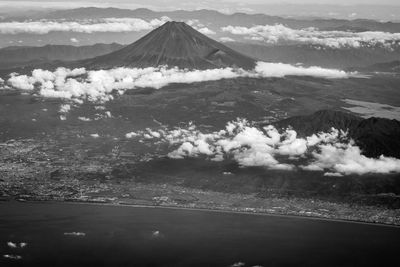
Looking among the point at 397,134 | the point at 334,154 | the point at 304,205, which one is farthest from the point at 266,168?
the point at 397,134

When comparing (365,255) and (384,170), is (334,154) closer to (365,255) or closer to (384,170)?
(384,170)

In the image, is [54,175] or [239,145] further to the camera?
[239,145]

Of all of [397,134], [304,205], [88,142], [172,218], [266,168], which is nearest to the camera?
[172,218]

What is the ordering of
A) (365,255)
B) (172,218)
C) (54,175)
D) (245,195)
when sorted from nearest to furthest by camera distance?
1. (365,255)
2. (172,218)
3. (245,195)
4. (54,175)

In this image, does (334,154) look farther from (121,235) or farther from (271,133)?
(121,235)

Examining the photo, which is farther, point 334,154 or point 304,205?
point 334,154

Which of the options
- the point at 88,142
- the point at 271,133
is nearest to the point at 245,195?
the point at 271,133
